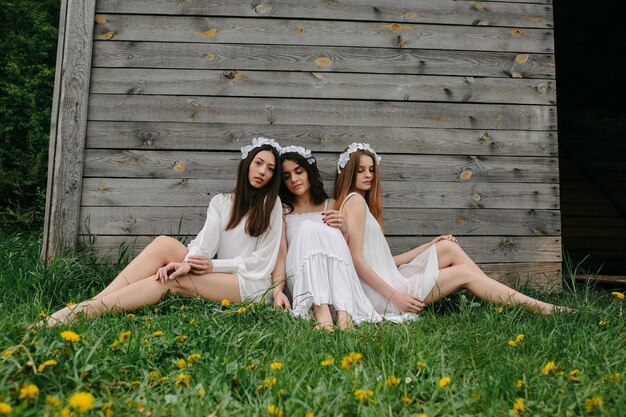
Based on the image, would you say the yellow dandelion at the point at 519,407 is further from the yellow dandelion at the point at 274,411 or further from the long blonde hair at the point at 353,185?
the long blonde hair at the point at 353,185

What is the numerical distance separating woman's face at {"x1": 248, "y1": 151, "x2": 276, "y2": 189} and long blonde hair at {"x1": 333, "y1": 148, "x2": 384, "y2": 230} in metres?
0.52

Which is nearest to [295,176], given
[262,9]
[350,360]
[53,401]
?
[262,9]

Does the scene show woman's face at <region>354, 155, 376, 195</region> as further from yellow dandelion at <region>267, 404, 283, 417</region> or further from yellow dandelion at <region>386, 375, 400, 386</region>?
yellow dandelion at <region>267, 404, 283, 417</region>

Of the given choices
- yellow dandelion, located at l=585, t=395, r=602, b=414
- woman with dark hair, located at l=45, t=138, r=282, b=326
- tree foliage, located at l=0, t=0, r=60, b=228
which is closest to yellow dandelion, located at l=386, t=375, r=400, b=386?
yellow dandelion, located at l=585, t=395, r=602, b=414

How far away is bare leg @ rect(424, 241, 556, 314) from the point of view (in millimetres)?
3002

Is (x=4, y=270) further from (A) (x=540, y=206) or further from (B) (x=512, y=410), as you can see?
(A) (x=540, y=206)

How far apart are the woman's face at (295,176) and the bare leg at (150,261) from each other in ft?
3.00

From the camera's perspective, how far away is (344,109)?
3918mm

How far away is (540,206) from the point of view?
4031mm

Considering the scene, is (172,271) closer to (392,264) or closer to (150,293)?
(150,293)

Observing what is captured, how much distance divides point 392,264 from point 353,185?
2.13 ft

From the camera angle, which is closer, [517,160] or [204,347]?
[204,347]

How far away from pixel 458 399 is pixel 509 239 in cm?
260

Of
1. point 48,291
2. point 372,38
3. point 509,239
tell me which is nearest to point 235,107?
point 372,38
